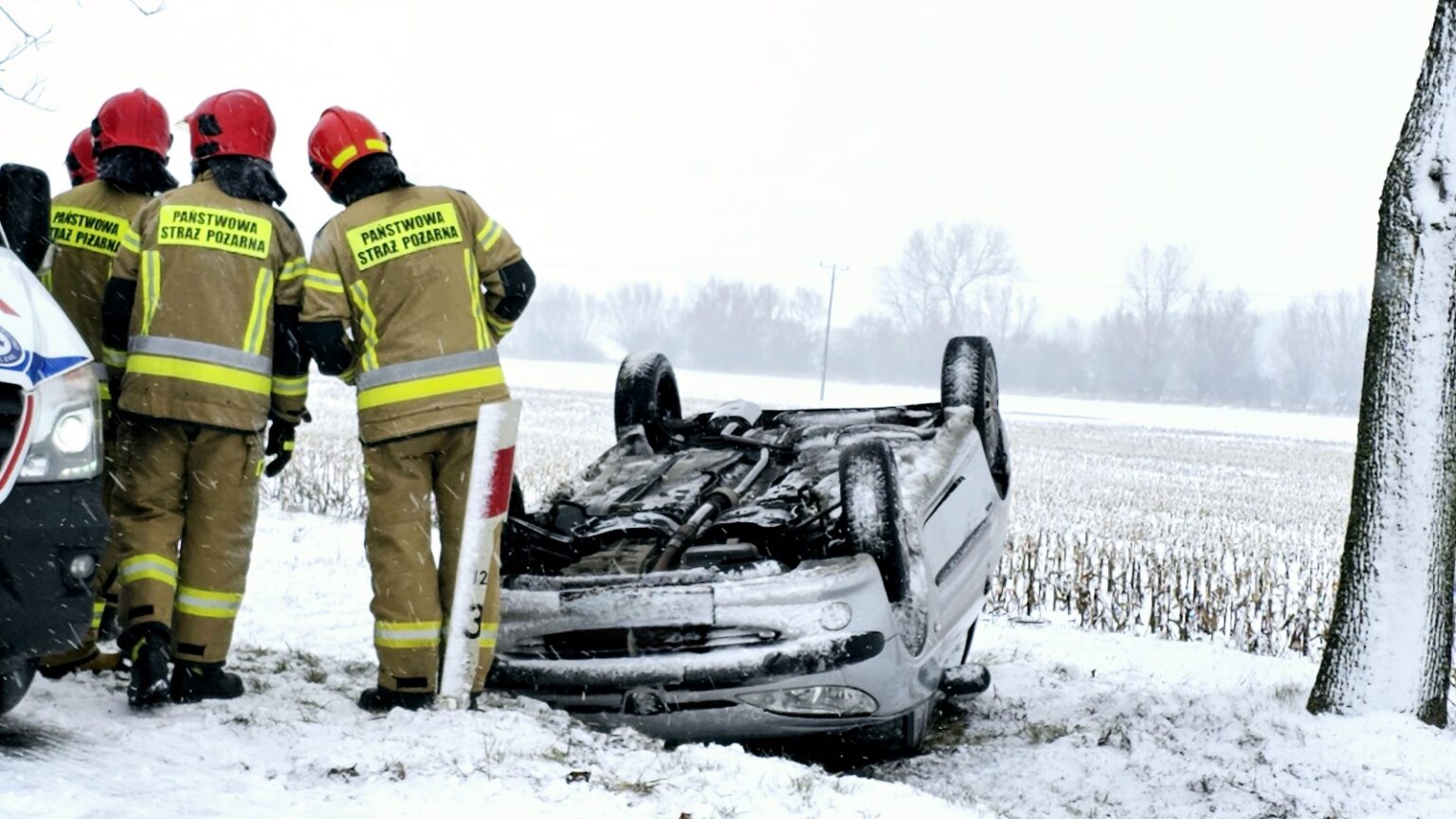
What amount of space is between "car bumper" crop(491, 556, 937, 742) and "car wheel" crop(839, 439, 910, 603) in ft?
0.28

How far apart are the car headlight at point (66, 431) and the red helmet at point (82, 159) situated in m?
2.38

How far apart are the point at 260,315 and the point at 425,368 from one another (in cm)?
57

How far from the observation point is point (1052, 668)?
6879 mm

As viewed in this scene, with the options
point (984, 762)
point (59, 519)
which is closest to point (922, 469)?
point (984, 762)

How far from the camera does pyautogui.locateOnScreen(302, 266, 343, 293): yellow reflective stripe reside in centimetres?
434

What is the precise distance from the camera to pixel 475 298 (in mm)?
4469

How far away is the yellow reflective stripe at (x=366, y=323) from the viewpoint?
4.38 metres

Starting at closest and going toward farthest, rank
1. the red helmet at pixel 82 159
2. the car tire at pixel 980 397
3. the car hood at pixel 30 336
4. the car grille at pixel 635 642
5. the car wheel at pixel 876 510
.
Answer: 1. the car hood at pixel 30 336
2. the car grille at pixel 635 642
3. the car wheel at pixel 876 510
4. the red helmet at pixel 82 159
5. the car tire at pixel 980 397

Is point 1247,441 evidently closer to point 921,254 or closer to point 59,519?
point 59,519

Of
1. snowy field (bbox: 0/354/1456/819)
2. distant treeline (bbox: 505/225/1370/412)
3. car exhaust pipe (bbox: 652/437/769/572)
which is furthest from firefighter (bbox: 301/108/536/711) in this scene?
distant treeline (bbox: 505/225/1370/412)

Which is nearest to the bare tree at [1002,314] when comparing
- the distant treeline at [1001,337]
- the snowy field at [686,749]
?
the distant treeline at [1001,337]

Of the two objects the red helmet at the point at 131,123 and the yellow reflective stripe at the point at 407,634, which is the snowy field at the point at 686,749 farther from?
the red helmet at the point at 131,123

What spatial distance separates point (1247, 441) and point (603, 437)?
1934 cm

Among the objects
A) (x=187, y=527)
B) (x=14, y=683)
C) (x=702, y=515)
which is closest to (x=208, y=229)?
(x=187, y=527)
